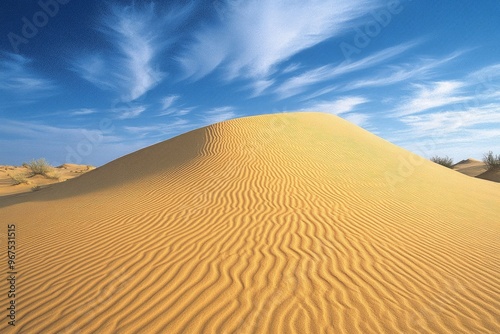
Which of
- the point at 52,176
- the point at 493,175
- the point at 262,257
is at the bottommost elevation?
the point at 493,175

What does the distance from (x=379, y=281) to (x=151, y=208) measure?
235 inches

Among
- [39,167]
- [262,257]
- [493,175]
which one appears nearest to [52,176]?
[39,167]

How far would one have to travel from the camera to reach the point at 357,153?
13.2 m

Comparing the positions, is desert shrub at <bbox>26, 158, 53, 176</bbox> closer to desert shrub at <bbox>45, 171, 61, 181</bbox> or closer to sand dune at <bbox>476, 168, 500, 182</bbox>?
desert shrub at <bbox>45, 171, 61, 181</bbox>

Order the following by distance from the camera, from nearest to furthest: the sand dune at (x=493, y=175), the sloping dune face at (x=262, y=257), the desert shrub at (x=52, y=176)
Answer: the sloping dune face at (x=262, y=257), the sand dune at (x=493, y=175), the desert shrub at (x=52, y=176)

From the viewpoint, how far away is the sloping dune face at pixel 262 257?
9.55 feet

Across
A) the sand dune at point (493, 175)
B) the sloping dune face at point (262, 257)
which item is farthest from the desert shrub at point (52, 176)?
the sand dune at point (493, 175)

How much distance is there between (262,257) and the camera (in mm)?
4141

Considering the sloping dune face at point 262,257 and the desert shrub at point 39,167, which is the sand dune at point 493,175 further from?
the desert shrub at point 39,167

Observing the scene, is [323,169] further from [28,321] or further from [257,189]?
[28,321]

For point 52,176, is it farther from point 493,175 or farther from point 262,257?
point 493,175

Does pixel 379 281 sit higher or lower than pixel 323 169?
lower

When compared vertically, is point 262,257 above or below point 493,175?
above

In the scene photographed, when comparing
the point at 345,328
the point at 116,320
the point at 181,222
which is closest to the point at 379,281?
the point at 345,328
